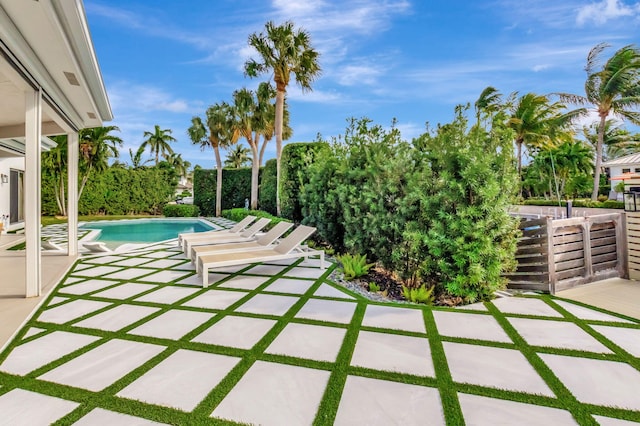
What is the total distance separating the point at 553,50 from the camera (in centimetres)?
999

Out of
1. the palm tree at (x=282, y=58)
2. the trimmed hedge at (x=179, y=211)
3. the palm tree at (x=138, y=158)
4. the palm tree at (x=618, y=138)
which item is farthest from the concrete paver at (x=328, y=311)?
the palm tree at (x=618, y=138)

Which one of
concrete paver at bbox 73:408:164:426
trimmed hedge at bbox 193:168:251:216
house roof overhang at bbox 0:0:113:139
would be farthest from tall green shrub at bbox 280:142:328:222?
trimmed hedge at bbox 193:168:251:216

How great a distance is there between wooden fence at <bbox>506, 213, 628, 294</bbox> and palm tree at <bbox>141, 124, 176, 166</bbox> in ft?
117

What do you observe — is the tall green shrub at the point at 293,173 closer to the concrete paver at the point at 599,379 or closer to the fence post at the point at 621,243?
the fence post at the point at 621,243

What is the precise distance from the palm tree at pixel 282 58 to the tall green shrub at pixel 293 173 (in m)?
0.80

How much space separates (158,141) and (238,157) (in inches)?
432

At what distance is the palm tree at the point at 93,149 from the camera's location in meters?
17.8

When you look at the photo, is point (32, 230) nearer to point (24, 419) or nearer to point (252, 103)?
point (24, 419)

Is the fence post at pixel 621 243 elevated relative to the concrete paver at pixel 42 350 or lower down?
elevated

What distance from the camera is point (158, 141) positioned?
33688mm

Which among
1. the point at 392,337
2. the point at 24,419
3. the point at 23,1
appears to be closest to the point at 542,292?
the point at 392,337

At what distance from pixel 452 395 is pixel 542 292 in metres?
3.69

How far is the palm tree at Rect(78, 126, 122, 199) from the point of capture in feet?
58.3

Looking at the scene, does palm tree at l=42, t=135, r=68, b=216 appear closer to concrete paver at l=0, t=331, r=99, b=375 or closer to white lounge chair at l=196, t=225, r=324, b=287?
→ white lounge chair at l=196, t=225, r=324, b=287
